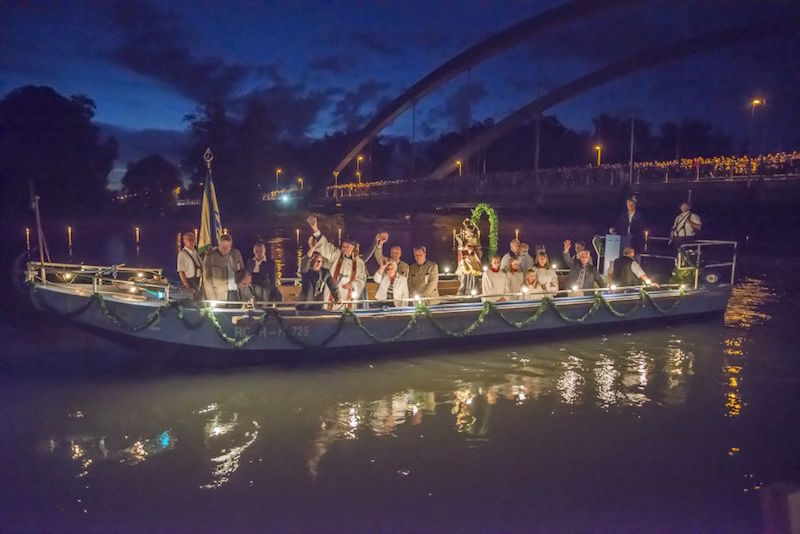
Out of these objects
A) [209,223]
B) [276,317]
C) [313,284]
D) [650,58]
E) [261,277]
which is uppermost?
[650,58]

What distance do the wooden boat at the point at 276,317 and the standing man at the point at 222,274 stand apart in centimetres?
38

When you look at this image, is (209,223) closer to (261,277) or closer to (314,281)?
(261,277)

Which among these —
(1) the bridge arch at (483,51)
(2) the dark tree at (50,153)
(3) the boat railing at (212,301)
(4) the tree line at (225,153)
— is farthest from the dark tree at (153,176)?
(3) the boat railing at (212,301)

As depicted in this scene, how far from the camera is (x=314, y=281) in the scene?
10516mm

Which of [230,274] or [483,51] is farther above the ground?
[483,51]

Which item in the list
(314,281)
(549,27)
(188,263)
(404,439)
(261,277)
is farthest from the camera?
(549,27)

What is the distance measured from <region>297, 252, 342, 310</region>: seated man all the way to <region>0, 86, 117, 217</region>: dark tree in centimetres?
5304

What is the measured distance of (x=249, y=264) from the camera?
1099 centimetres

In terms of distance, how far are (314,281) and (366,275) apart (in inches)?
49.3

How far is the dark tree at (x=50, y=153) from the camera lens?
55.0 metres

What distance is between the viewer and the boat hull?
9.65 metres

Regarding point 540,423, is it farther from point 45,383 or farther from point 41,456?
point 45,383

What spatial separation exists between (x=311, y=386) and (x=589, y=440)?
4.11 metres

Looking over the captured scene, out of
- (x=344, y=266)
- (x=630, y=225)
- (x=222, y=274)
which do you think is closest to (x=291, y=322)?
(x=222, y=274)
